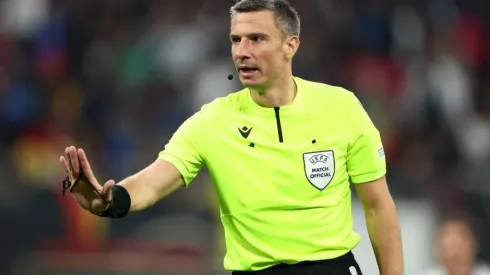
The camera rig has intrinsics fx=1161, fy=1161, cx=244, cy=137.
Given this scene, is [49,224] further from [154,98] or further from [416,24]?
[416,24]

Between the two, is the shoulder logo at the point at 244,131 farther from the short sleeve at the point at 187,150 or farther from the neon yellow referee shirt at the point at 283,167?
the short sleeve at the point at 187,150

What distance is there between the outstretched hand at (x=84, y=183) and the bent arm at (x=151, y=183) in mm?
222

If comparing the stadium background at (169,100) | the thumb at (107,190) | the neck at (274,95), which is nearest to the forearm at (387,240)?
the neck at (274,95)

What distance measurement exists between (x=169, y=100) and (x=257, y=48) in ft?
23.5

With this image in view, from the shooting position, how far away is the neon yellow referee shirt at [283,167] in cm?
518

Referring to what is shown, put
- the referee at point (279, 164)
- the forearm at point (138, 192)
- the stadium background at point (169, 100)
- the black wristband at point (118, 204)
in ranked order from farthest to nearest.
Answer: the stadium background at point (169, 100), the referee at point (279, 164), the forearm at point (138, 192), the black wristband at point (118, 204)

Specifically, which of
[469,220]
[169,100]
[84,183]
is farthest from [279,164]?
[169,100]

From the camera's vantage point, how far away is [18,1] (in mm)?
13461

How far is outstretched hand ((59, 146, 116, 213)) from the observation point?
4578mm

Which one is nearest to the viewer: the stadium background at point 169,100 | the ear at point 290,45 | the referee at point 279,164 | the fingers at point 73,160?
the fingers at point 73,160

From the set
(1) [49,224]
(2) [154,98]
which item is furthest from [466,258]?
(2) [154,98]

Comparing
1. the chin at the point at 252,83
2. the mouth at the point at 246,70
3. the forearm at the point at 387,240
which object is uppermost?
the mouth at the point at 246,70

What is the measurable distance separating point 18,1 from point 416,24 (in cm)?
458

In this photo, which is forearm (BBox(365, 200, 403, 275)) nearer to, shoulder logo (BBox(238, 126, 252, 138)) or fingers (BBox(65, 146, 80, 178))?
shoulder logo (BBox(238, 126, 252, 138))
